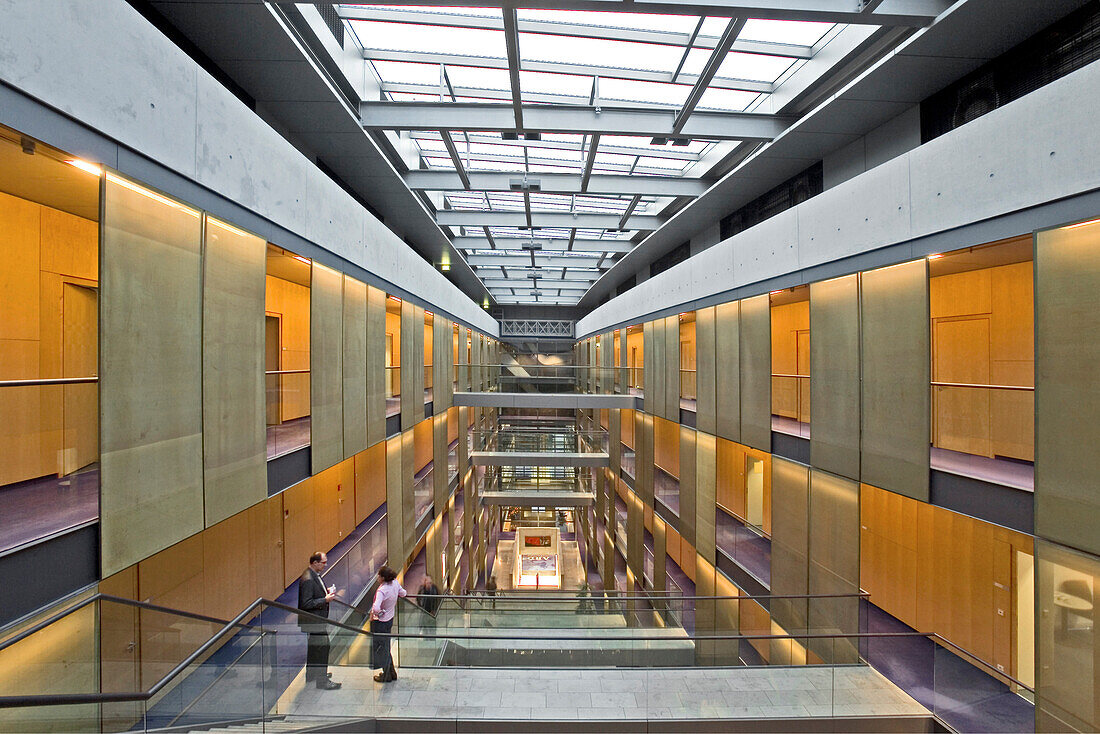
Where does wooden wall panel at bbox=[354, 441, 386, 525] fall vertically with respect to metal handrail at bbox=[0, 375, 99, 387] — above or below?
below

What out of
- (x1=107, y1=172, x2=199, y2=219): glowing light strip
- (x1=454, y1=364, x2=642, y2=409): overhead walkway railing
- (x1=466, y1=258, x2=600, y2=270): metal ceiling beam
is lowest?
(x1=454, y1=364, x2=642, y2=409): overhead walkway railing

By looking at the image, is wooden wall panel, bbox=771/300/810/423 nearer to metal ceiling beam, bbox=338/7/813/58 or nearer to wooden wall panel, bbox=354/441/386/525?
metal ceiling beam, bbox=338/7/813/58

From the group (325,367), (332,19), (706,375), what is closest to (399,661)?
(325,367)

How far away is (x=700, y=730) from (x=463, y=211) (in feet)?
42.6

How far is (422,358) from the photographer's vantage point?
11.0 metres

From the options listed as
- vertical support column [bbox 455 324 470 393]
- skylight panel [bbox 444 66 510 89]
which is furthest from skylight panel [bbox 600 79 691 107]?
vertical support column [bbox 455 324 470 393]

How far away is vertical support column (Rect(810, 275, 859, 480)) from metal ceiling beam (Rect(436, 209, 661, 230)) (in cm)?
842

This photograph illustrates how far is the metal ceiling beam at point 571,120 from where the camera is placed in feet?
24.9

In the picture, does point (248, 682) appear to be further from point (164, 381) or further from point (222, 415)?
point (164, 381)

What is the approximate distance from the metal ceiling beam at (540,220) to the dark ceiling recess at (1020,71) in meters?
7.61

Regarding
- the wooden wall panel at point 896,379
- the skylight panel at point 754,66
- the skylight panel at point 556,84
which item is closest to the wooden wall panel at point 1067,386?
the wooden wall panel at point 896,379

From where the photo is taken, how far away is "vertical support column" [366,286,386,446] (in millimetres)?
7523

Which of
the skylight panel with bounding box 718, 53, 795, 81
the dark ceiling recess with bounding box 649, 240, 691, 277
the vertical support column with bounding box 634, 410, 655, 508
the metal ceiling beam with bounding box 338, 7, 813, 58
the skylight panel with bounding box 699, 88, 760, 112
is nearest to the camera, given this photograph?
the metal ceiling beam with bounding box 338, 7, 813, 58

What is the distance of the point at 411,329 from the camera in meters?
9.97
